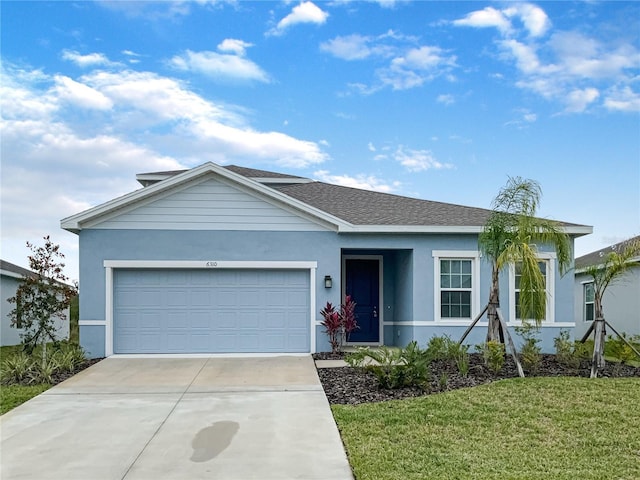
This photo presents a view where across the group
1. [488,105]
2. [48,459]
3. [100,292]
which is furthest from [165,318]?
[488,105]

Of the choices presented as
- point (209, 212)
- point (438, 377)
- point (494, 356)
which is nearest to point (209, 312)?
point (209, 212)

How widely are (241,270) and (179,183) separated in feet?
8.27

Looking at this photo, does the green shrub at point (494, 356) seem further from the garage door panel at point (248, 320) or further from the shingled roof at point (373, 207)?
the garage door panel at point (248, 320)

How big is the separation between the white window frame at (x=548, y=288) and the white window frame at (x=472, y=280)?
2.76 feet

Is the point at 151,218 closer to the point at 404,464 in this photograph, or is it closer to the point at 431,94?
the point at 431,94

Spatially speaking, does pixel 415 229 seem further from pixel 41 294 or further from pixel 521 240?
pixel 41 294

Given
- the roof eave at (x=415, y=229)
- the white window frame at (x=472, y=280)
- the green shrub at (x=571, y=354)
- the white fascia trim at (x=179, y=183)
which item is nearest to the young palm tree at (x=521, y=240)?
the green shrub at (x=571, y=354)

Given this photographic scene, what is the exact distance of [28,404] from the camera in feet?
29.2

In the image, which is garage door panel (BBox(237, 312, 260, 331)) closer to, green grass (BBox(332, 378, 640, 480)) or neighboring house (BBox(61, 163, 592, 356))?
neighboring house (BBox(61, 163, 592, 356))

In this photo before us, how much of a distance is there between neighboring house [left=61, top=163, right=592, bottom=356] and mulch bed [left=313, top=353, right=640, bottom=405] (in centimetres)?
232

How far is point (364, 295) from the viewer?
16.0 metres

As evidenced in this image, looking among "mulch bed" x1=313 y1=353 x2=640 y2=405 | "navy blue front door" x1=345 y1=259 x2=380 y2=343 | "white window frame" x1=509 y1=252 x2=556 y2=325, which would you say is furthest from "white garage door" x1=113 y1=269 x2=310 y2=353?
"white window frame" x1=509 y1=252 x2=556 y2=325

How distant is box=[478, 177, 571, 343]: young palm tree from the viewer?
1096 cm

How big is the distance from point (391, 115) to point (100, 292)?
8887 mm
